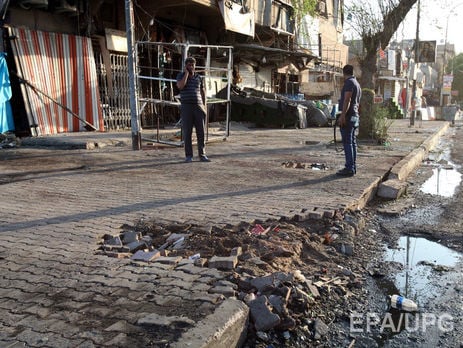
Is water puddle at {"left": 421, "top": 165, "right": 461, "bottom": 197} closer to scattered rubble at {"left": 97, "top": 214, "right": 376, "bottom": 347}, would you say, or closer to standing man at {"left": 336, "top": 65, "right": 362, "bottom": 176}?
standing man at {"left": 336, "top": 65, "right": 362, "bottom": 176}

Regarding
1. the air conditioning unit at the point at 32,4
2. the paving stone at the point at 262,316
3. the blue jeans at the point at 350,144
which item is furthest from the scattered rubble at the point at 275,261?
the air conditioning unit at the point at 32,4

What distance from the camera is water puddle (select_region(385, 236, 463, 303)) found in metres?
3.52

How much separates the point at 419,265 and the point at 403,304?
0.95 meters

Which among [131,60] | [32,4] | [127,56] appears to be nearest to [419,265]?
[131,60]

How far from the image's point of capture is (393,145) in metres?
12.0

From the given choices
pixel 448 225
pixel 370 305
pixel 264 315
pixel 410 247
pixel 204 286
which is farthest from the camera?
pixel 448 225

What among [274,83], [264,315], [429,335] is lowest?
[429,335]

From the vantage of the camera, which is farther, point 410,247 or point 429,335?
point 410,247

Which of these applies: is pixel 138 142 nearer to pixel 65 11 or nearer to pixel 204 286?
pixel 65 11

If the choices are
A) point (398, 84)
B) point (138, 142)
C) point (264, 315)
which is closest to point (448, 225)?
point (264, 315)

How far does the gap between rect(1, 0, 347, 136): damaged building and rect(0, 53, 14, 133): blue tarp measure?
10.8 inches

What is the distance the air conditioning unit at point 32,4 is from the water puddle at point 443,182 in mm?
9094

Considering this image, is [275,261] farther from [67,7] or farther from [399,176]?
[67,7]

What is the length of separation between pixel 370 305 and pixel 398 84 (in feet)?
166
